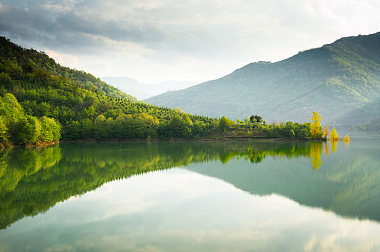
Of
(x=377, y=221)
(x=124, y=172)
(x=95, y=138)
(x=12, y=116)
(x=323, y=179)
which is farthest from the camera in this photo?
(x=95, y=138)

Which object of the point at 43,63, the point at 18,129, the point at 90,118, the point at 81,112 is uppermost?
the point at 43,63

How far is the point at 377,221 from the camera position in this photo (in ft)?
53.6

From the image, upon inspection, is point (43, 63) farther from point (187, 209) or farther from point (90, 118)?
point (187, 209)

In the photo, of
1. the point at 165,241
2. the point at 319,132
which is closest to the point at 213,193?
the point at 165,241

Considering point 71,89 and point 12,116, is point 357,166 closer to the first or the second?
point 12,116

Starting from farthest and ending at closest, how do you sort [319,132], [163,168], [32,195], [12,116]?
Result: [319,132], [12,116], [163,168], [32,195]

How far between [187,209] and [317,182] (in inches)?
595

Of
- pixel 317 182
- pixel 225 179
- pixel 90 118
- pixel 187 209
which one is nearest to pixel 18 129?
pixel 90 118

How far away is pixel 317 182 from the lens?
26984 mm

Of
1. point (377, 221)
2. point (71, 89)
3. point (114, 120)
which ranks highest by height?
point (71, 89)

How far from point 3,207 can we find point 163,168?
20.0 metres

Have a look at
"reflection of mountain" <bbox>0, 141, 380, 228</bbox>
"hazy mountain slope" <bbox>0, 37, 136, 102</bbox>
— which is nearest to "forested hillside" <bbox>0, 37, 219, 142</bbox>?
"hazy mountain slope" <bbox>0, 37, 136, 102</bbox>

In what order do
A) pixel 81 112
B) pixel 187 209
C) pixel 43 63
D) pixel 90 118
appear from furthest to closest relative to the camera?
pixel 43 63 < pixel 81 112 < pixel 90 118 < pixel 187 209

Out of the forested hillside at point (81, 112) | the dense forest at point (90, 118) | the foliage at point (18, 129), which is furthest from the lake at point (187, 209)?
the forested hillside at point (81, 112)
